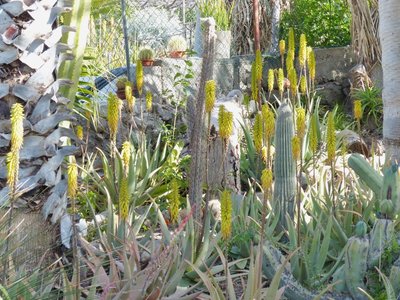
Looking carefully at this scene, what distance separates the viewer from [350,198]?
13.0 ft

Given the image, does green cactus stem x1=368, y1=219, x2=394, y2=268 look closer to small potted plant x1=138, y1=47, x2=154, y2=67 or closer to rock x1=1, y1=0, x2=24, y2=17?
rock x1=1, y1=0, x2=24, y2=17

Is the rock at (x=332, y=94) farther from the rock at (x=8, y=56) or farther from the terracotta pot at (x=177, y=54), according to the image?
the rock at (x=8, y=56)

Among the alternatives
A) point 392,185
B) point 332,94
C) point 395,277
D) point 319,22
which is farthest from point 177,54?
point 395,277

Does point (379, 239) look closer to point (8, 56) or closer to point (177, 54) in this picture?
point (8, 56)

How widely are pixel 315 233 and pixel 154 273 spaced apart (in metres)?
1.09

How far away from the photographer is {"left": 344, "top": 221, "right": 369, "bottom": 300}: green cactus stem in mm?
2922

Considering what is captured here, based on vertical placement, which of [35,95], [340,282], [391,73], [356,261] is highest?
[391,73]

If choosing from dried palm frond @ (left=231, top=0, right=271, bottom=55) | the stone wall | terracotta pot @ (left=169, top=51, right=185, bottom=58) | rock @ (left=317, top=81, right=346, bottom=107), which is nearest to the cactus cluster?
the stone wall

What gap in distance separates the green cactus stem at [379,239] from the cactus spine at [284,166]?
2.24ft

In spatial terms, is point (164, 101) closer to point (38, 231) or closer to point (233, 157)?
point (233, 157)

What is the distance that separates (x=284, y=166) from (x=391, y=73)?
1498mm

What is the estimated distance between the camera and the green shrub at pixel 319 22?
402 inches

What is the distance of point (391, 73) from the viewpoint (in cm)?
479

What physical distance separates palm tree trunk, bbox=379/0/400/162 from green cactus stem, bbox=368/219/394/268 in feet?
5.03
